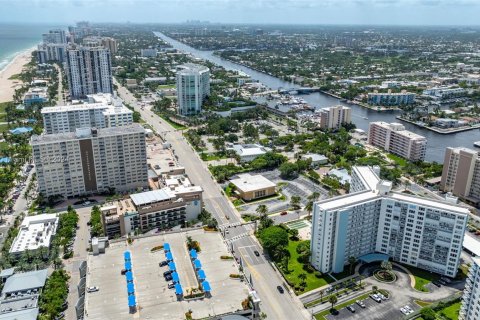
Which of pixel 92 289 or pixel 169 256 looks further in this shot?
pixel 169 256

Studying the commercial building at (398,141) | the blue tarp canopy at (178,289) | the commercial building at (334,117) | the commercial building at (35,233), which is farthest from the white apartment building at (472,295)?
the commercial building at (334,117)

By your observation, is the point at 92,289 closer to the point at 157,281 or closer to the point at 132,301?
the point at 132,301

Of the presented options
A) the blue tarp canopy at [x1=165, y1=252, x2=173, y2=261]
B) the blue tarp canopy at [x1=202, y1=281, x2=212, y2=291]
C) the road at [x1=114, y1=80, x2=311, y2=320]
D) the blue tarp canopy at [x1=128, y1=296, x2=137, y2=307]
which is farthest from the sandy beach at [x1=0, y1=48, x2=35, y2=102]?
the blue tarp canopy at [x1=202, y1=281, x2=212, y2=291]

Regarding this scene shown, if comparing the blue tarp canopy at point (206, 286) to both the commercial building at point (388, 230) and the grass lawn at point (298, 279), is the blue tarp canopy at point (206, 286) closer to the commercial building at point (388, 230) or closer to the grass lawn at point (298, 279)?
the grass lawn at point (298, 279)

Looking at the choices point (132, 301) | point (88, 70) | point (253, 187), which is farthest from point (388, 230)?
point (88, 70)

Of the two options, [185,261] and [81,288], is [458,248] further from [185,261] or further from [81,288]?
[81,288]

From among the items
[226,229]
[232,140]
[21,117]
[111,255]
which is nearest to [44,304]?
[111,255]

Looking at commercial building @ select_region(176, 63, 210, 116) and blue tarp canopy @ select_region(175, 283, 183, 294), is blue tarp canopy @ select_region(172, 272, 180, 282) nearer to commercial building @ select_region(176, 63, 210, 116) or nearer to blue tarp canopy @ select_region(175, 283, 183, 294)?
blue tarp canopy @ select_region(175, 283, 183, 294)

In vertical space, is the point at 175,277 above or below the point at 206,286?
above
